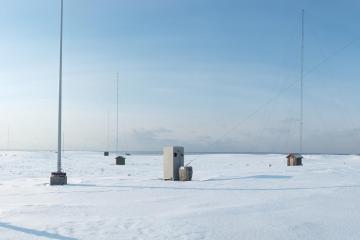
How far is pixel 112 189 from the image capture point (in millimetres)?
16953

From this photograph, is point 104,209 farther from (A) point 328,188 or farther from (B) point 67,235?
(A) point 328,188

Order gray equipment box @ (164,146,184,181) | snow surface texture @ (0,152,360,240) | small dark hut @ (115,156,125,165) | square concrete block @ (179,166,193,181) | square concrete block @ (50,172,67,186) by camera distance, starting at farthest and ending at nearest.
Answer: small dark hut @ (115,156,125,165) < gray equipment box @ (164,146,184,181) < square concrete block @ (179,166,193,181) < square concrete block @ (50,172,67,186) < snow surface texture @ (0,152,360,240)

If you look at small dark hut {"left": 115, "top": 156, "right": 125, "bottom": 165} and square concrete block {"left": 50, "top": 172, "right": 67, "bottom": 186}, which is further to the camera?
small dark hut {"left": 115, "top": 156, "right": 125, "bottom": 165}

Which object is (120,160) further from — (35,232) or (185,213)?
(35,232)

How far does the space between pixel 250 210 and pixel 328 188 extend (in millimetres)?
6130

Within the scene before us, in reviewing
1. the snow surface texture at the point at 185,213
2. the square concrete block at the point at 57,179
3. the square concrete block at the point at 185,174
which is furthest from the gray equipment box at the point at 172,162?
the square concrete block at the point at 57,179

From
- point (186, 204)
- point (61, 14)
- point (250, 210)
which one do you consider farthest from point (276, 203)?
point (61, 14)

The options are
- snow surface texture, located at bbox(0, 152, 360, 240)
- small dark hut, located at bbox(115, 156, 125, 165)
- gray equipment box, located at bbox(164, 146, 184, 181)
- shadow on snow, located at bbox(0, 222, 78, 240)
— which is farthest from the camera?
small dark hut, located at bbox(115, 156, 125, 165)

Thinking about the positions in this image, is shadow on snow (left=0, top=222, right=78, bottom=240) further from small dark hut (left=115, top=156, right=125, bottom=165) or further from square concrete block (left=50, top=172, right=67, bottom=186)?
small dark hut (left=115, top=156, right=125, bottom=165)

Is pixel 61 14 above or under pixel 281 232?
above

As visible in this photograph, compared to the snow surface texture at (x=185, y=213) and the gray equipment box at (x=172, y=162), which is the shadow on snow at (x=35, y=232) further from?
the gray equipment box at (x=172, y=162)

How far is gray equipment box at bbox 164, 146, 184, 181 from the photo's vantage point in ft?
70.2

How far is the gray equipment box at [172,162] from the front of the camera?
21.4 metres

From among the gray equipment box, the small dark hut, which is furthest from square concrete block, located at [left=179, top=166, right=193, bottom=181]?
the small dark hut
